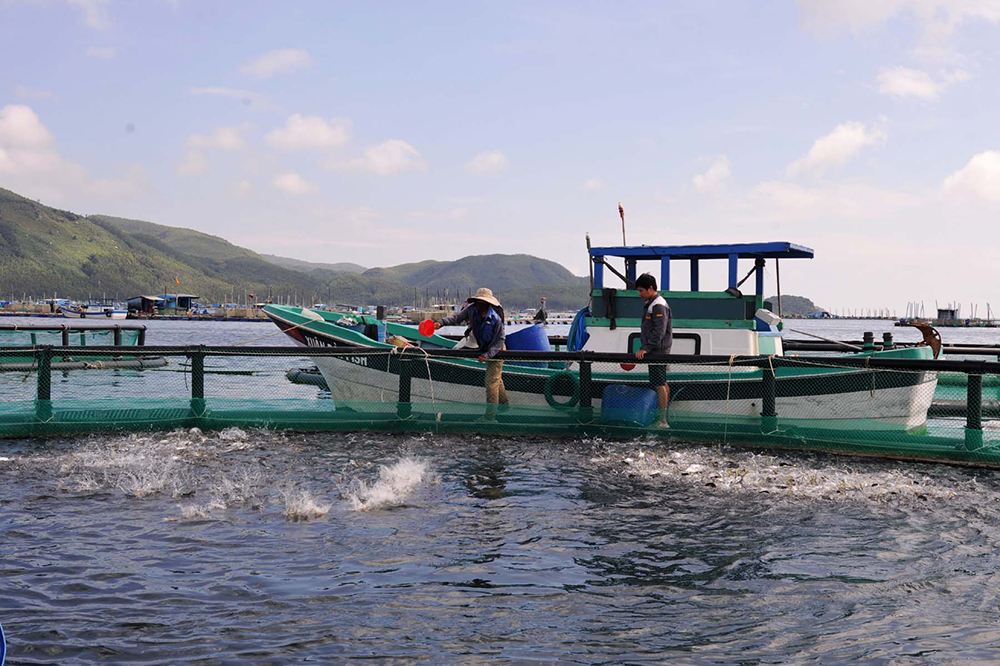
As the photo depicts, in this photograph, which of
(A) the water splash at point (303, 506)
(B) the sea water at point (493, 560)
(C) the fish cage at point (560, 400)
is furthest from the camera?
(C) the fish cage at point (560, 400)

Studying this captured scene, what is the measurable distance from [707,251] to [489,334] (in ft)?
12.8

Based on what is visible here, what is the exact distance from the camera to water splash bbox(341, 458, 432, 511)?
8820 millimetres

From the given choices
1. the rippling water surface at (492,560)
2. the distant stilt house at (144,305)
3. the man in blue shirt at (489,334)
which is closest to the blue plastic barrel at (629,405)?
the man in blue shirt at (489,334)

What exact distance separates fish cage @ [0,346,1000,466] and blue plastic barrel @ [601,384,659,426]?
2cm

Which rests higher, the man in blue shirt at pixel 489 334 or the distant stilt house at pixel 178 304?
the distant stilt house at pixel 178 304

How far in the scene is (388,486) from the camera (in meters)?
9.52

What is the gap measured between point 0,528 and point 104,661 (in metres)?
3.36

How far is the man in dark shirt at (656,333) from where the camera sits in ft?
42.4

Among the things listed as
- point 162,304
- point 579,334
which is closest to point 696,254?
point 579,334

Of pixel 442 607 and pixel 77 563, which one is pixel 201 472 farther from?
pixel 442 607

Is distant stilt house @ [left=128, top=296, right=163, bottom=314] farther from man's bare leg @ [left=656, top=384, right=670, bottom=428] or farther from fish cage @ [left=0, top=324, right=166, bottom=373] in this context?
man's bare leg @ [left=656, top=384, right=670, bottom=428]

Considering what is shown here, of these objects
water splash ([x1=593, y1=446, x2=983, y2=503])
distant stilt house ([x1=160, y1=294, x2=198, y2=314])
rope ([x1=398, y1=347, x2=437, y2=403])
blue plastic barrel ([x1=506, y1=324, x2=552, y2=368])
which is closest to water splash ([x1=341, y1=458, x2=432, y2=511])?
water splash ([x1=593, y1=446, x2=983, y2=503])

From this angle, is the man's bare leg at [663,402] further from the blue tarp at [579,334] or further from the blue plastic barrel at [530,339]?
the blue plastic barrel at [530,339]

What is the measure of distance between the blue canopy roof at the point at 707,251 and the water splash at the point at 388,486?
573cm
